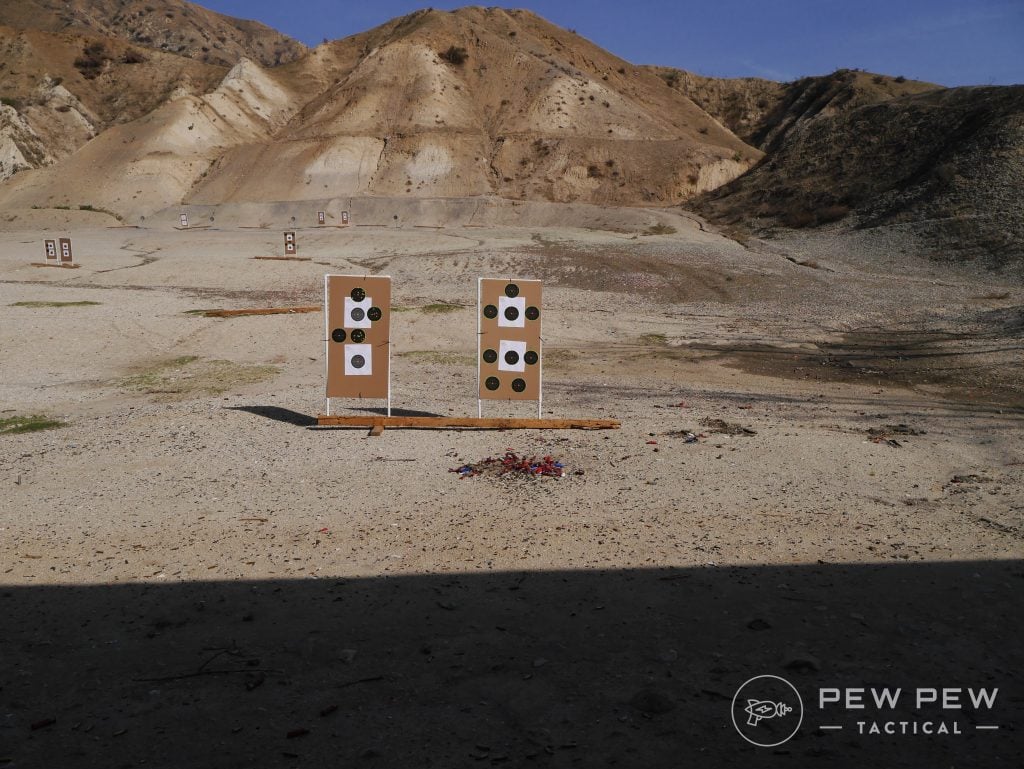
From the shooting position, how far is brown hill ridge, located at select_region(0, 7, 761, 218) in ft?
153

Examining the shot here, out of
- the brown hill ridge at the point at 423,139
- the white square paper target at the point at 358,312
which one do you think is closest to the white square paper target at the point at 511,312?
the white square paper target at the point at 358,312

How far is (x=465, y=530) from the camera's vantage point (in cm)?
552

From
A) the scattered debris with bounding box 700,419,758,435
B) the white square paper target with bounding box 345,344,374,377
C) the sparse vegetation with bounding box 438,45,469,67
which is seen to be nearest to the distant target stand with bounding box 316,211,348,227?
the sparse vegetation with bounding box 438,45,469,67

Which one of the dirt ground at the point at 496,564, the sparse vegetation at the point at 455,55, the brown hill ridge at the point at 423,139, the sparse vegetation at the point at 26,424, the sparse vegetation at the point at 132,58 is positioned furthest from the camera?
the sparse vegetation at the point at 132,58

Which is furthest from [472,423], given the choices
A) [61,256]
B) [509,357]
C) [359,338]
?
[61,256]

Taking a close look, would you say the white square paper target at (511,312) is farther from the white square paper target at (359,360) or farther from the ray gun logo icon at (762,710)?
the ray gun logo icon at (762,710)

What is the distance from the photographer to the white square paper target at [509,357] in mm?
8914

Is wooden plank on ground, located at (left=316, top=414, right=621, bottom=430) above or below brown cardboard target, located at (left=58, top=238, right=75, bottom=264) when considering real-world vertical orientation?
below

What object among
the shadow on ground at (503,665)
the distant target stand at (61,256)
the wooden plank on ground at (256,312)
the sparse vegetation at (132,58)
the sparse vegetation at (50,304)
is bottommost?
the shadow on ground at (503,665)

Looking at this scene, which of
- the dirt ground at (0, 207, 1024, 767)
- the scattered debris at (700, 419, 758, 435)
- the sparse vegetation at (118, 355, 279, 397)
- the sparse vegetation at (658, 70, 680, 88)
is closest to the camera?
the dirt ground at (0, 207, 1024, 767)

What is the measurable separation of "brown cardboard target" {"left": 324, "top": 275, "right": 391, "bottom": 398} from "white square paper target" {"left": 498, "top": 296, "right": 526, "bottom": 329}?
133cm

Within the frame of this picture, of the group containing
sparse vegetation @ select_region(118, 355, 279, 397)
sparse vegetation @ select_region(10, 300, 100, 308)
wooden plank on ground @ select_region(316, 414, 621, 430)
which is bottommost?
wooden plank on ground @ select_region(316, 414, 621, 430)

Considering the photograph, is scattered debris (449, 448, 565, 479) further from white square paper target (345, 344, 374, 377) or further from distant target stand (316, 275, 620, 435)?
white square paper target (345, 344, 374, 377)

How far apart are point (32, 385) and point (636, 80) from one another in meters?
63.5
